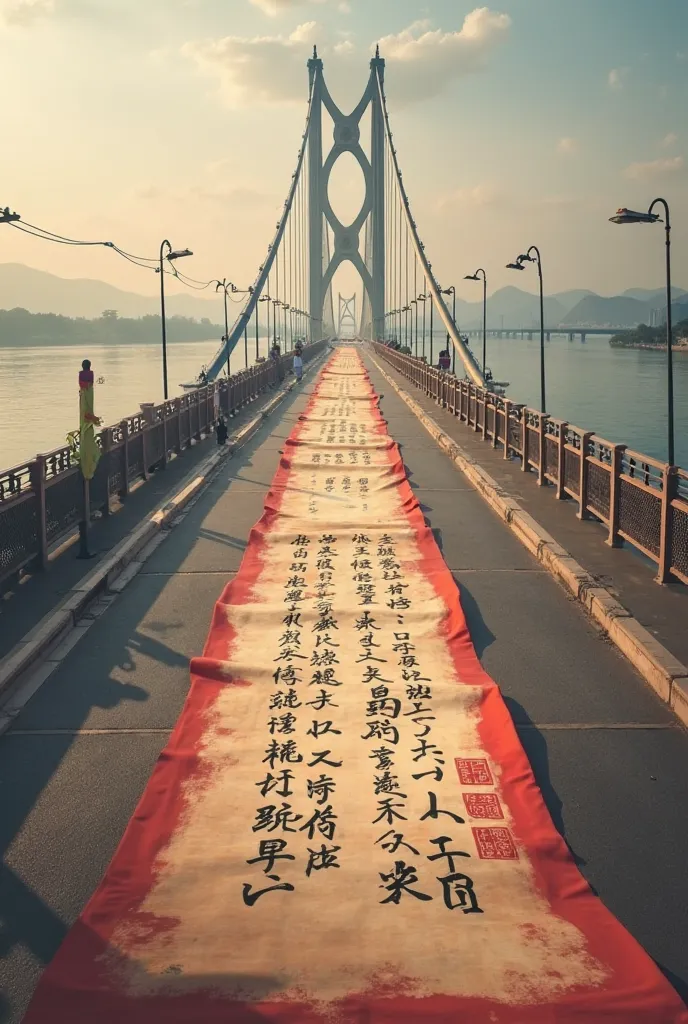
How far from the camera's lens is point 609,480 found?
1043 cm

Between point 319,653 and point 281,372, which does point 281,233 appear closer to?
point 281,372

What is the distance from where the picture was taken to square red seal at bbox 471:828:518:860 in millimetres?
4098

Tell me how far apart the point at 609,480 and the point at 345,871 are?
741cm

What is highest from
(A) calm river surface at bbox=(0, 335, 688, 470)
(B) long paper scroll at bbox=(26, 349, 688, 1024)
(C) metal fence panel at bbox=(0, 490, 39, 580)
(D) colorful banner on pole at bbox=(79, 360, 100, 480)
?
(A) calm river surface at bbox=(0, 335, 688, 470)

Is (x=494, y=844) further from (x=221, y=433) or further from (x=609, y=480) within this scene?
(x=221, y=433)

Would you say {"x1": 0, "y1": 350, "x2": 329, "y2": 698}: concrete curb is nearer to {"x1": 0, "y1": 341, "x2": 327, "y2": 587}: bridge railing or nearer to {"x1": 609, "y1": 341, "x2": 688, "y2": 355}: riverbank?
{"x1": 0, "y1": 341, "x2": 327, "y2": 587}: bridge railing

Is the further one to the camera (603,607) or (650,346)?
(650,346)

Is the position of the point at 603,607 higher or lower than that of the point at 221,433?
lower

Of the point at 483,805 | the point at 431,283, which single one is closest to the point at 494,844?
the point at 483,805

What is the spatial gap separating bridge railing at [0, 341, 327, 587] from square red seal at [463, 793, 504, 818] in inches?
198

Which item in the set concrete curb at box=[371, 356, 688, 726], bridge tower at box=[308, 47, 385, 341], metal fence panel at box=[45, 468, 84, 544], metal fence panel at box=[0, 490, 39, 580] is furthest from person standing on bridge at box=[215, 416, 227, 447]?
bridge tower at box=[308, 47, 385, 341]

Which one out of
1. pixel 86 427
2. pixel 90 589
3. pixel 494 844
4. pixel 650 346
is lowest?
pixel 494 844

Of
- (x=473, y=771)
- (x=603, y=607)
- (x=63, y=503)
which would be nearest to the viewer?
(x=473, y=771)

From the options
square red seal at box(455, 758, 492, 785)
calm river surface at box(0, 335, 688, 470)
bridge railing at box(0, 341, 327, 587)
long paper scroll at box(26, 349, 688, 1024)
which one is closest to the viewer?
long paper scroll at box(26, 349, 688, 1024)
